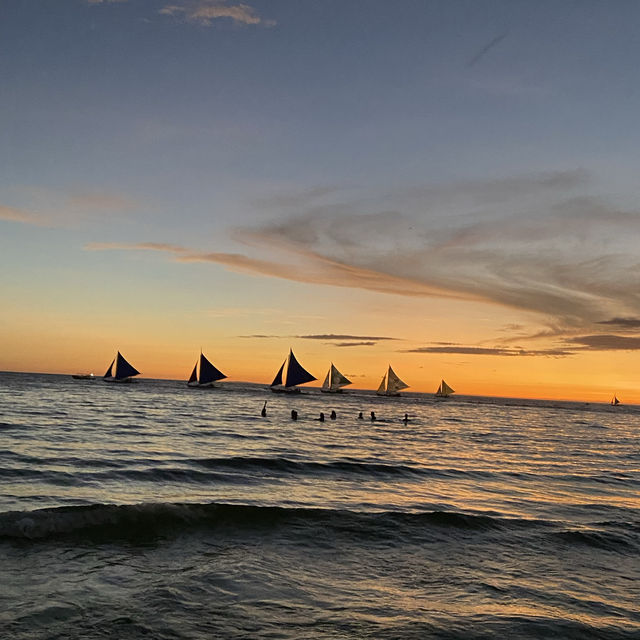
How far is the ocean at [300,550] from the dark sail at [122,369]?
134446 millimetres

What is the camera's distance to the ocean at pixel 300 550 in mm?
8312

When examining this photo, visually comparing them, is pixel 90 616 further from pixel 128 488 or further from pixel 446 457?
pixel 446 457

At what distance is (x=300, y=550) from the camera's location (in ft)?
40.9

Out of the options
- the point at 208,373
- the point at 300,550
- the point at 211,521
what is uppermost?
the point at 208,373

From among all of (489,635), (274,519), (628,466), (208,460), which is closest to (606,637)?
(489,635)

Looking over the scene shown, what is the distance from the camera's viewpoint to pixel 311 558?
1184 cm

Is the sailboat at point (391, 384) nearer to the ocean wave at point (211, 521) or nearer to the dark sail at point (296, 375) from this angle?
the dark sail at point (296, 375)

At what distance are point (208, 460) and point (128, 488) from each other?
7871 millimetres

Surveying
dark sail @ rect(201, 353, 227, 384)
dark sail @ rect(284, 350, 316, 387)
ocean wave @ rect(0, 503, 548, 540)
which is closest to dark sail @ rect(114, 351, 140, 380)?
dark sail @ rect(201, 353, 227, 384)

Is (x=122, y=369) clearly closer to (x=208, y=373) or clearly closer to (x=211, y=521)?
(x=208, y=373)

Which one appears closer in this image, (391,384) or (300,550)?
(300,550)

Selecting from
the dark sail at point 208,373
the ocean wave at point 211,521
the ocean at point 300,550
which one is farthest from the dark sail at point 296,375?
the ocean wave at point 211,521

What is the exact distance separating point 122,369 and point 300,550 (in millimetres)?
155142

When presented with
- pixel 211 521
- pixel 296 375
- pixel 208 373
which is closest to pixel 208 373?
pixel 208 373
